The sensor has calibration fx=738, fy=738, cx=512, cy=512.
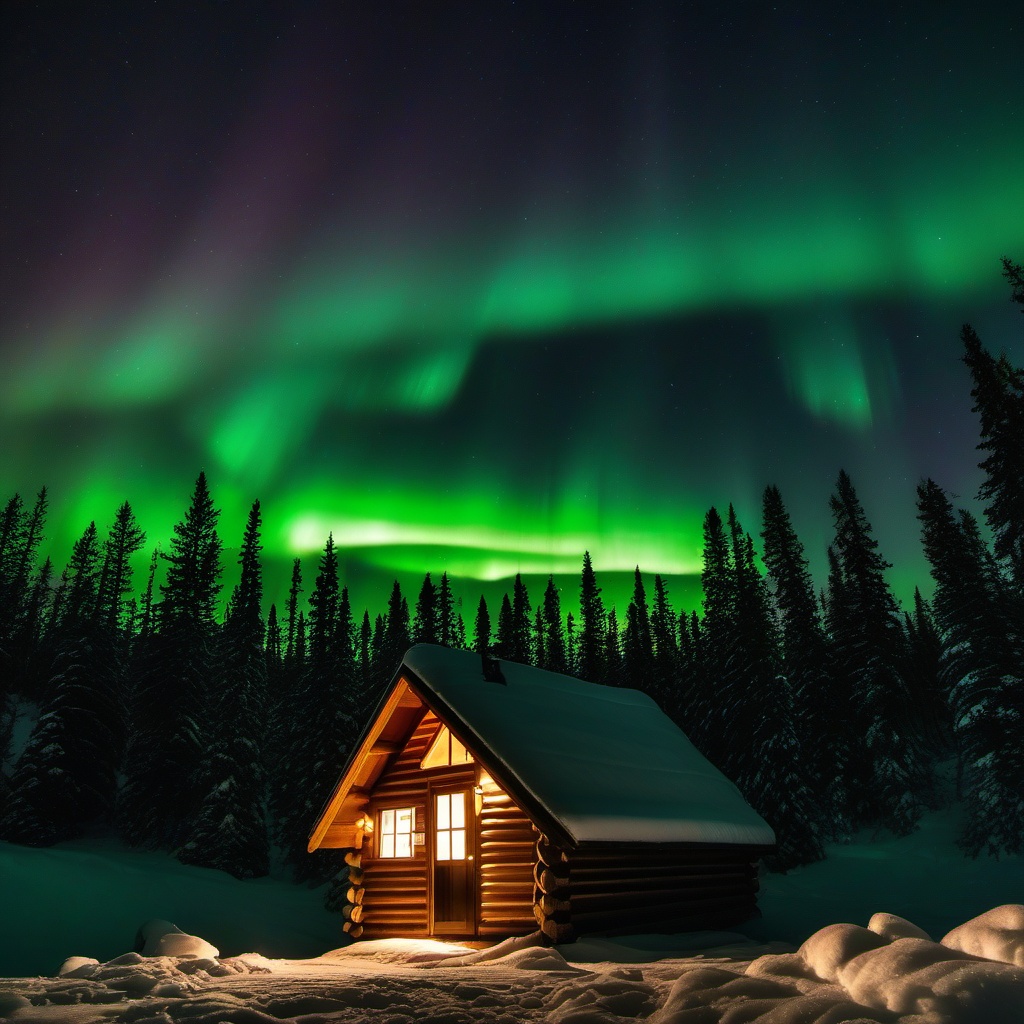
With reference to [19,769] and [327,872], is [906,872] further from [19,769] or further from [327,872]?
[19,769]

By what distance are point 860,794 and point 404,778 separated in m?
25.8

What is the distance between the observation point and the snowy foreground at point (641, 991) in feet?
13.1

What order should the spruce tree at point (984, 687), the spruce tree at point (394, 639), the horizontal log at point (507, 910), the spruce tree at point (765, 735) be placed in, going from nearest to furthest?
the horizontal log at point (507, 910) → the spruce tree at point (984, 687) → the spruce tree at point (765, 735) → the spruce tree at point (394, 639)

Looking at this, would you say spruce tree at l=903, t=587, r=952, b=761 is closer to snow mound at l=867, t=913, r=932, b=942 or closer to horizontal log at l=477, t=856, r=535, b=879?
horizontal log at l=477, t=856, r=535, b=879

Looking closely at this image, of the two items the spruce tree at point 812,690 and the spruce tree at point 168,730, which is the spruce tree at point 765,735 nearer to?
the spruce tree at point 812,690

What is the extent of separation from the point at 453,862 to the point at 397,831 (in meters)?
1.95

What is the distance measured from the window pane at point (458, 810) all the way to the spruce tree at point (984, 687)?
21465 millimetres

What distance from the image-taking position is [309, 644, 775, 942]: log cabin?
12.4m

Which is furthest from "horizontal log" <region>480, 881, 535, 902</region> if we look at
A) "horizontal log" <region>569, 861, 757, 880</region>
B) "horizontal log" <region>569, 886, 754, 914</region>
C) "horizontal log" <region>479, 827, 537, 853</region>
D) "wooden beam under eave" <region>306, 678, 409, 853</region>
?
"wooden beam under eave" <region>306, 678, 409, 853</region>

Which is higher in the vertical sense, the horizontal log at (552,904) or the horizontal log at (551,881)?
the horizontal log at (551,881)

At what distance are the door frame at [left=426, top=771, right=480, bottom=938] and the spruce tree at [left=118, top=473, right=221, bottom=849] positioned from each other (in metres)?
24.4

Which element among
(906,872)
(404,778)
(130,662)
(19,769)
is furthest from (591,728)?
(130,662)

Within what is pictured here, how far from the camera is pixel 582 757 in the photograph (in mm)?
13875

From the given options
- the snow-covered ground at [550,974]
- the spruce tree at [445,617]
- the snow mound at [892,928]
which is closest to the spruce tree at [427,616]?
the spruce tree at [445,617]
